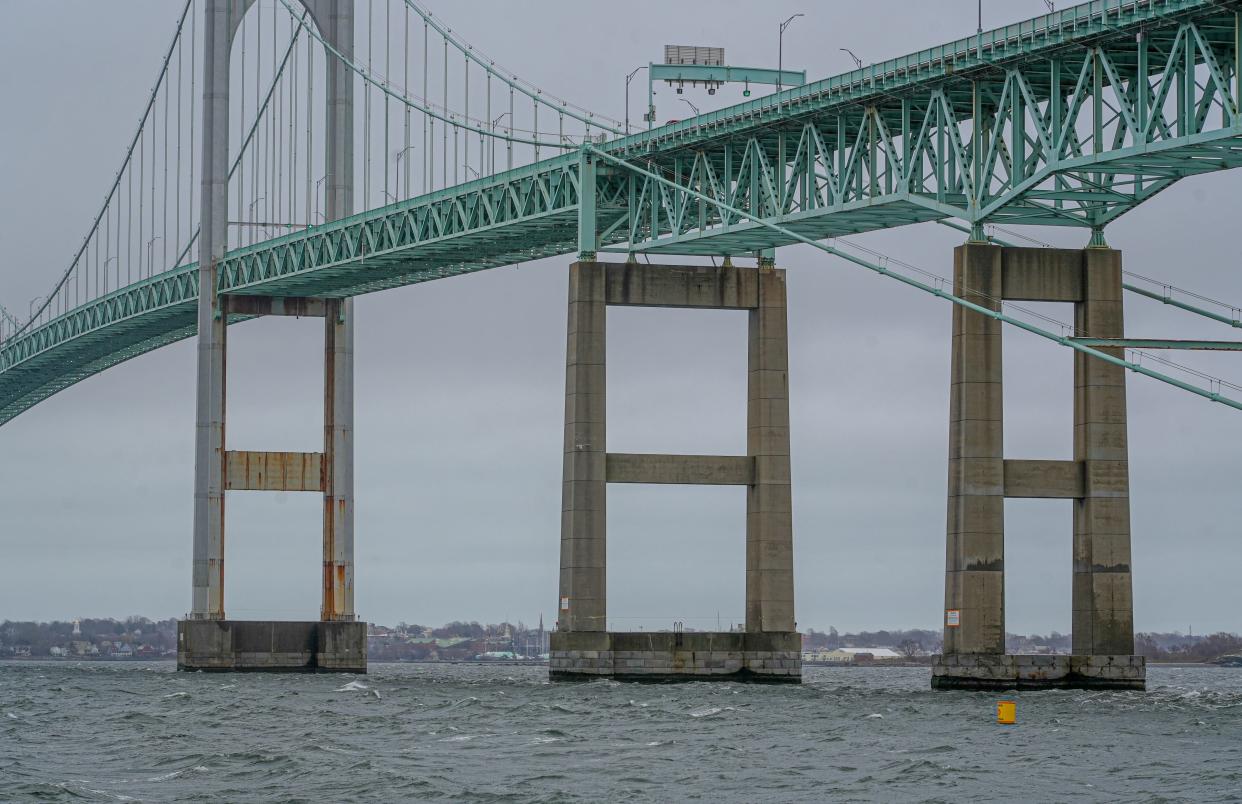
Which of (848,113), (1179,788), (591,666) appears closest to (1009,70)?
(848,113)

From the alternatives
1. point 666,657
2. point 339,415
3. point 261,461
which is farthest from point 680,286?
point 261,461

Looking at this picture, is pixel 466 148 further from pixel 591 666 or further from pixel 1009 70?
pixel 1009 70

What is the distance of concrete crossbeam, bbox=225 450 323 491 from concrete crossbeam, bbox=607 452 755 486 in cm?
2282

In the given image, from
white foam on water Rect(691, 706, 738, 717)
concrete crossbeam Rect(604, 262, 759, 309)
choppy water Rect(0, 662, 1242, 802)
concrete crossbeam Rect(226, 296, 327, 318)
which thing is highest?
concrete crossbeam Rect(226, 296, 327, 318)

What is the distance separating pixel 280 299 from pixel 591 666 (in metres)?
27.6

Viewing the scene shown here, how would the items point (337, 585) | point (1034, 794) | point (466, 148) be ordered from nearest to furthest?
1. point (1034, 794)
2. point (466, 148)
3. point (337, 585)

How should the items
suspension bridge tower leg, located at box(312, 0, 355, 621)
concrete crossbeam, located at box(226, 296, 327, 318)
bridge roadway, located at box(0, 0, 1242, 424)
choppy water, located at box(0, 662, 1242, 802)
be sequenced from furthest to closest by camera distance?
concrete crossbeam, located at box(226, 296, 327, 318), suspension bridge tower leg, located at box(312, 0, 355, 621), bridge roadway, located at box(0, 0, 1242, 424), choppy water, located at box(0, 662, 1242, 802)

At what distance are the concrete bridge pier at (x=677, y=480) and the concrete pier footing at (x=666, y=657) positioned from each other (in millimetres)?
26

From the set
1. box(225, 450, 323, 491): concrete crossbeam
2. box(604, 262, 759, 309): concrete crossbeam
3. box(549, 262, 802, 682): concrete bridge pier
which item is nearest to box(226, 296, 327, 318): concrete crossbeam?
box(225, 450, 323, 491): concrete crossbeam

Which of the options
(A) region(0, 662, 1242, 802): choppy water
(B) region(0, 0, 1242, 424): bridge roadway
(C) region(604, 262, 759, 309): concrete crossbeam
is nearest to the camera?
(A) region(0, 662, 1242, 802): choppy water

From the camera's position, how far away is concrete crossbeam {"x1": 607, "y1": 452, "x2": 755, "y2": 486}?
213 ft

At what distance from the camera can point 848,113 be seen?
199 ft

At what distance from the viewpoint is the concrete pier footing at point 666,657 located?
209 ft

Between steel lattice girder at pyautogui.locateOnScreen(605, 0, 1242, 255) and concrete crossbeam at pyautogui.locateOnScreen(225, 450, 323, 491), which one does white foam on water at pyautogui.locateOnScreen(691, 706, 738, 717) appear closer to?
steel lattice girder at pyautogui.locateOnScreen(605, 0, 1242, 255)
